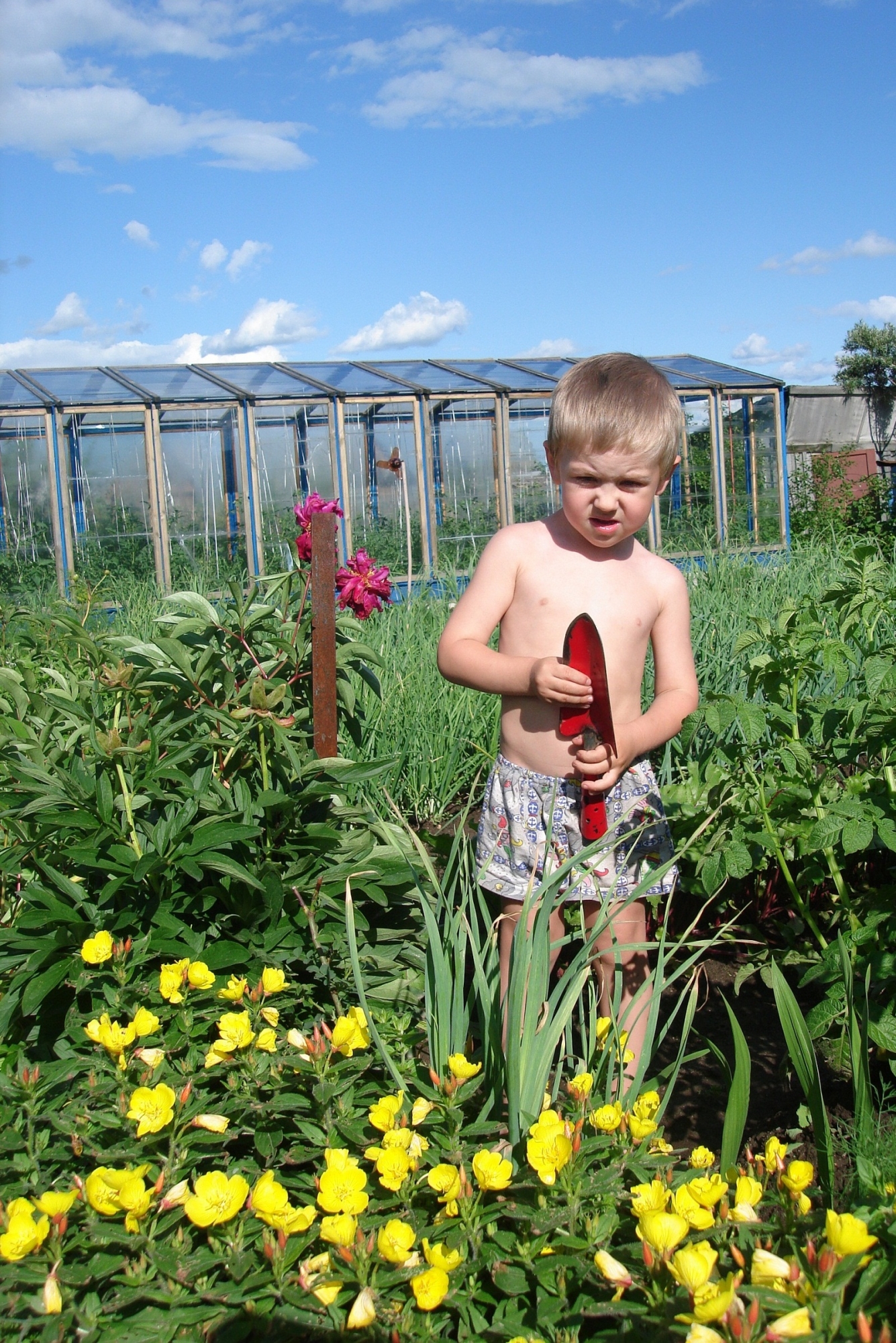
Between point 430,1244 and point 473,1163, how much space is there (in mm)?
74

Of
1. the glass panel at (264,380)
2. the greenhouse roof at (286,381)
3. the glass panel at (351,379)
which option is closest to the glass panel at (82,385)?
the greenhouse roof at (286,381)

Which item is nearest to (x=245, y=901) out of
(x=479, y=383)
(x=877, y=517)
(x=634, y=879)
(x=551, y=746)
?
(x=551, y=746)

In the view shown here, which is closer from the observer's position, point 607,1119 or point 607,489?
point 607,1119

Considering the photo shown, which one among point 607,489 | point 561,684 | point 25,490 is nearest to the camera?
point 561,684

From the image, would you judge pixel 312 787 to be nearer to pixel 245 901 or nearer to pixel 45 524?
pixel 245 901

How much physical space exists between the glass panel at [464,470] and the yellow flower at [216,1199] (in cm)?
1151

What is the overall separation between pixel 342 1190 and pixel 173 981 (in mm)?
377

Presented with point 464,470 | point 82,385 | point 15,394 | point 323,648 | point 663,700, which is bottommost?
point 663,700

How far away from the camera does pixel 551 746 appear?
5.45 feet

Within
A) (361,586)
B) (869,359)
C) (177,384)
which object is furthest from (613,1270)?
(869,359)

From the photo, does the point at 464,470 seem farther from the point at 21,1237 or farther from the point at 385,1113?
the point at 21,1237

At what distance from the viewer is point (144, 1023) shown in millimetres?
1095

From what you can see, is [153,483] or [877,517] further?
[877,517]

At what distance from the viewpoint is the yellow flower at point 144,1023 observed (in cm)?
109
